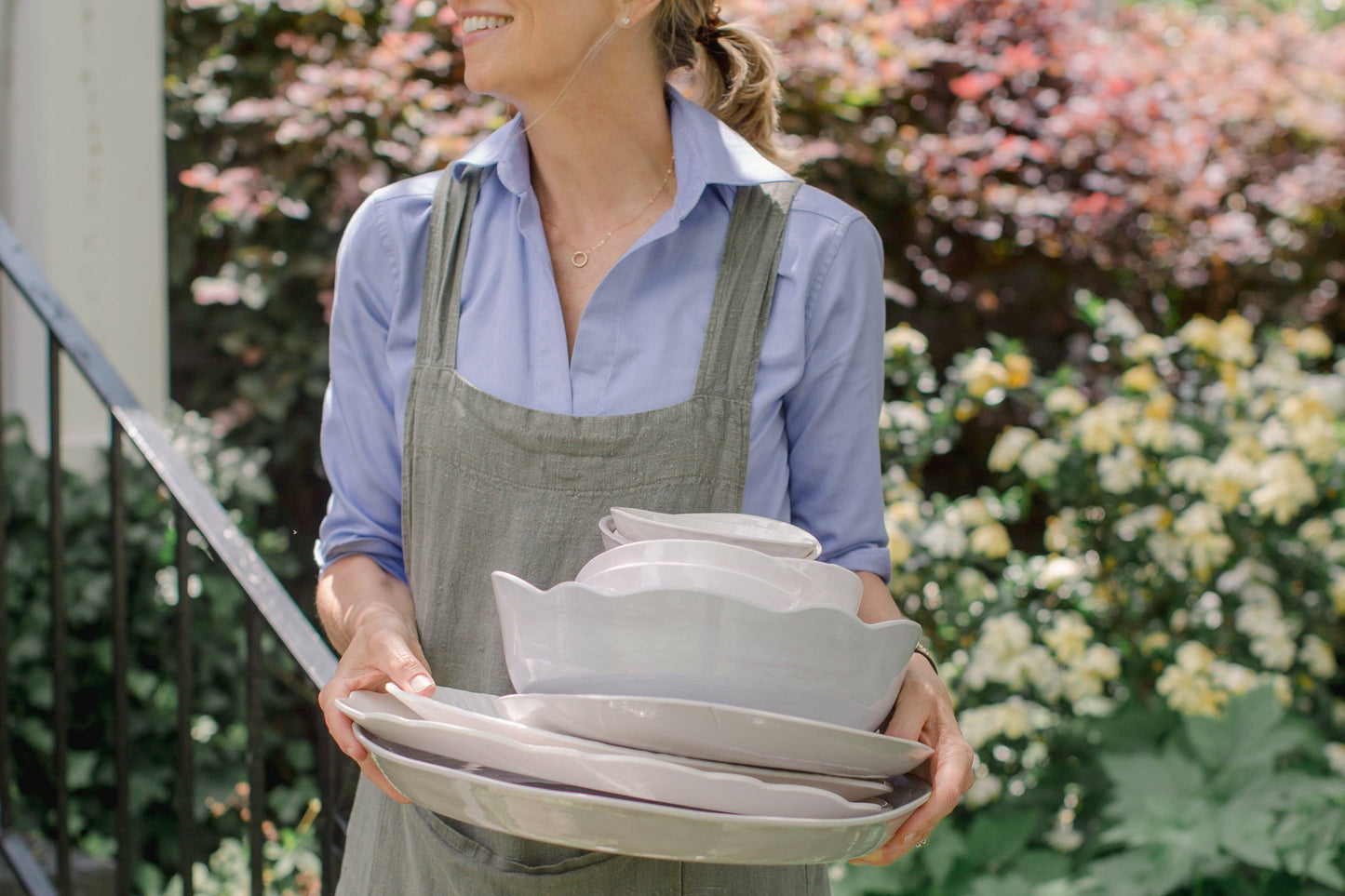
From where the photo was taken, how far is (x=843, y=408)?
115 cm

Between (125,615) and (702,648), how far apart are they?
145cm

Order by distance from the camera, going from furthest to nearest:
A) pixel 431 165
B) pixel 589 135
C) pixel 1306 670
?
1. pixel 431 165
2. pixel 1306 670
3. pixel 589 135

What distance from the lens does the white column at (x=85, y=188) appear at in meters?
3.06

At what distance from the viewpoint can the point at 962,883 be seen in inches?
98.5

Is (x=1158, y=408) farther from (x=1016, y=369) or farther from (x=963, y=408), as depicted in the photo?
(x=963, y=408)

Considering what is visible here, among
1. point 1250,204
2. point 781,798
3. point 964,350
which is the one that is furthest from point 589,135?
point 1250,204

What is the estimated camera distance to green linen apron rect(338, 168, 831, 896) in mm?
1101

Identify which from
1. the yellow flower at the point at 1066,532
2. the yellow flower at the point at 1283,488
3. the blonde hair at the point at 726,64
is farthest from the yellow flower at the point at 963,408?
the blonde hair at the point at 726,64

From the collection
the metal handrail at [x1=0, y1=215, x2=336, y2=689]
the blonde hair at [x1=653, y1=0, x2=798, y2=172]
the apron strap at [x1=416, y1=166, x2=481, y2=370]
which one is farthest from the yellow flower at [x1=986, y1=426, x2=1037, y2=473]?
the apron strap at [x1=416, y1=166, x2=481, y2=370]

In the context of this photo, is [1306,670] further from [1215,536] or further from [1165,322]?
[1165,322]

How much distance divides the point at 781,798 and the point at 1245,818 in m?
1.78

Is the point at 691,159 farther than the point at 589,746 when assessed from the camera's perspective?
Yes

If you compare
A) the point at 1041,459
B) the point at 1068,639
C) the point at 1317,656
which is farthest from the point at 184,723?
the point at 1317,656

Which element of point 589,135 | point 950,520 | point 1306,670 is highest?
point 589,135
